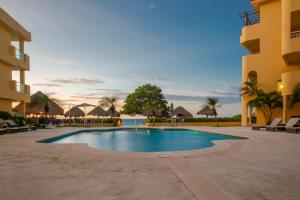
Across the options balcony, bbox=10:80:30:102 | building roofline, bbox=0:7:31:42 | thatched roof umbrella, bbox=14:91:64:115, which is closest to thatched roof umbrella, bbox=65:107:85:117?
thatched roof umbrella, bbox=14:91:64:115

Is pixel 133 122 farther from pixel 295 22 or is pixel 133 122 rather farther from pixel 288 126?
pixel 288 126

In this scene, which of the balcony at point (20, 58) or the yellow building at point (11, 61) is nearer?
the yellow building at point (11, 61)

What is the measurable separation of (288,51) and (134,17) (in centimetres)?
1283

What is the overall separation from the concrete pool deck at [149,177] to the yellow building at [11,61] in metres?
15.0

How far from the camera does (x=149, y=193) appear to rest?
13.2 ft

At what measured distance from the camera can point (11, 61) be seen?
20750 mm

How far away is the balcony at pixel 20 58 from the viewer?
21583 millimetres

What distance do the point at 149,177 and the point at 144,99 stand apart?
141 ft

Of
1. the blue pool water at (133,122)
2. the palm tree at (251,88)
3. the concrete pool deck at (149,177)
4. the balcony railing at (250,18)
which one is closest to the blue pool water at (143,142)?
the concrete pool deck at (149,177)

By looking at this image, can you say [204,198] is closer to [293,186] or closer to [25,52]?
[293,186]

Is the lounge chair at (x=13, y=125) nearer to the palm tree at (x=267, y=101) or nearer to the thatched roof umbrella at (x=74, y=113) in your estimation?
the thatched roof umbrella at (x=74, y=113)

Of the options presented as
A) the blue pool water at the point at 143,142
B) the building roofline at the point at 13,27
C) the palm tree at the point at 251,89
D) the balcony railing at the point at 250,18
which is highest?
the balcony railing at the point at 250,18

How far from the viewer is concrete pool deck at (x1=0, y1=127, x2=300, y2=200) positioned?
398 cm

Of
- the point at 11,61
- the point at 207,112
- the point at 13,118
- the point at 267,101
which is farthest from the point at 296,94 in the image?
the point at 11,61
